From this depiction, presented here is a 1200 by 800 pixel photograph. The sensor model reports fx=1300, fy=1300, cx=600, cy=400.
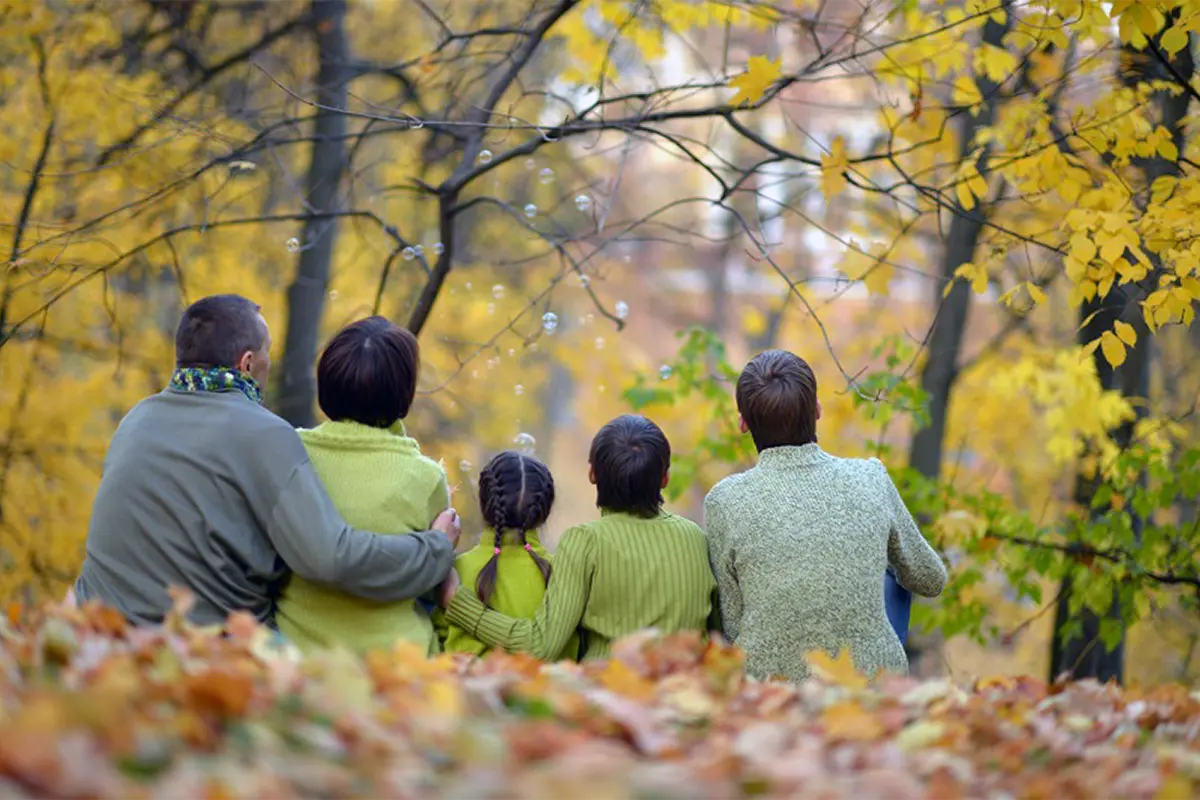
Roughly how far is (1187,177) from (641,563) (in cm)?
239

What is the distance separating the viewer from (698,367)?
20.0ft

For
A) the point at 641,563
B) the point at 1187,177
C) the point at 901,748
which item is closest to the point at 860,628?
the point at 641,563

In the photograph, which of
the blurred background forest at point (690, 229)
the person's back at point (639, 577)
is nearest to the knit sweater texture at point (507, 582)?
the person's back at point (639, 577)

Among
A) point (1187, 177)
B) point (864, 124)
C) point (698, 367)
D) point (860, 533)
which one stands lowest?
point (860, 533)

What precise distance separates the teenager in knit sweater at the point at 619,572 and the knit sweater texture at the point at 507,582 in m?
0.05

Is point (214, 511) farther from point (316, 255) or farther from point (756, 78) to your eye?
point (316, 255)

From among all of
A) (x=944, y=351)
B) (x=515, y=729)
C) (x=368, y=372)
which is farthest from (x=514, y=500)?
(x=944, y=351)

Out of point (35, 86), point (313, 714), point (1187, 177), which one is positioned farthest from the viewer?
point (35, 86)

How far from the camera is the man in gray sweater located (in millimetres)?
2895

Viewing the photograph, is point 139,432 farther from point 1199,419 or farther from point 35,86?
point 1199,419

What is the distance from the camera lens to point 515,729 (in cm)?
176

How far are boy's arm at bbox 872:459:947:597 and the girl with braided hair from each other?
86 cm

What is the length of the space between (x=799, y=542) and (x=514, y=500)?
725 millimetres

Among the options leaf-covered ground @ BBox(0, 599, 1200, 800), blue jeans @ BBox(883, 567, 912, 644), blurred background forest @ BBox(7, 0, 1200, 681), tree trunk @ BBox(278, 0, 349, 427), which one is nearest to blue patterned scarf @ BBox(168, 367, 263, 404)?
leaf-covered ground @ BBox(0, 599, 1200, 800)
